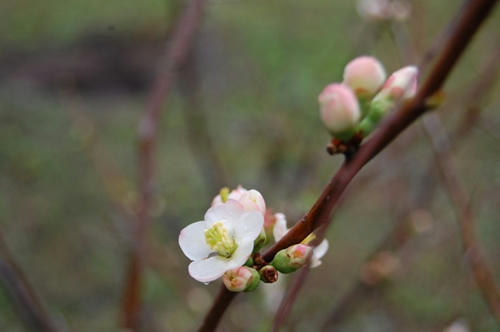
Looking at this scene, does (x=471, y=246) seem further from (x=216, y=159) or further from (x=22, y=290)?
(x=216, y=159)

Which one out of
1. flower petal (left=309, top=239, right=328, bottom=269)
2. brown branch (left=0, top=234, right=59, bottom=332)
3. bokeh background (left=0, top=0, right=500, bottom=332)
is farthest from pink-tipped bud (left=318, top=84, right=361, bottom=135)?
bokeh background (left=0, top=0, right=500, bottom=332)

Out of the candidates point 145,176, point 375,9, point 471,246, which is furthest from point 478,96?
point 145,176

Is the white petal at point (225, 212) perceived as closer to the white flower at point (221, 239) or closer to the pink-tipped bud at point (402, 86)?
the white flower at point (221, 239)

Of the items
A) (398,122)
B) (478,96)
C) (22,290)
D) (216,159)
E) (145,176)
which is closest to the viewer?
(398,122)

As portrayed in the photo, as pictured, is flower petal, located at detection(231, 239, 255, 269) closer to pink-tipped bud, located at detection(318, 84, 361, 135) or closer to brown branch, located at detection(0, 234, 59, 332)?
pink-tipped bud, located at detection(318, 84, 361, 135)

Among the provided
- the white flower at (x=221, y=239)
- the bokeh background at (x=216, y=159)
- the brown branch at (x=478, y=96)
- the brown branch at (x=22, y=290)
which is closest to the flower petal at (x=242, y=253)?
the white flower at (x=221, y=239)

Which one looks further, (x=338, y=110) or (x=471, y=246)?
(x=471, y=246)
